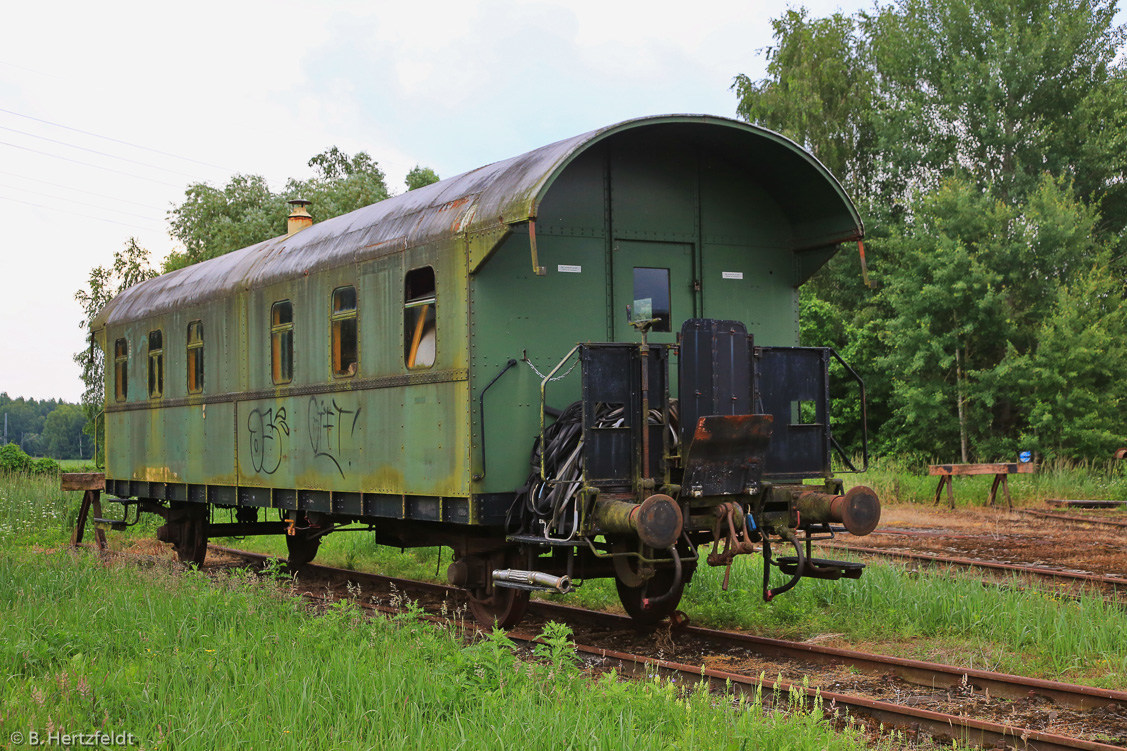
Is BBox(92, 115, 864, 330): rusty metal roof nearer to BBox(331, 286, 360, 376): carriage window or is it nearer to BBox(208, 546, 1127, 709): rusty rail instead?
BBox(331, 286, 360, 376): carriage window

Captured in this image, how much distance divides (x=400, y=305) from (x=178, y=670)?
397 centimetres

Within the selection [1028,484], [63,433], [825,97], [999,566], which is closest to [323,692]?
[999,566]

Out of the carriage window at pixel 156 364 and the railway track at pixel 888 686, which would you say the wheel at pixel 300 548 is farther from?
the railway track at pixel 888 686

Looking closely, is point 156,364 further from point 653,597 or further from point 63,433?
point 63,433

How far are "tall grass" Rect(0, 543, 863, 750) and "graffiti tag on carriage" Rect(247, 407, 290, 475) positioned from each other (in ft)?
11.4

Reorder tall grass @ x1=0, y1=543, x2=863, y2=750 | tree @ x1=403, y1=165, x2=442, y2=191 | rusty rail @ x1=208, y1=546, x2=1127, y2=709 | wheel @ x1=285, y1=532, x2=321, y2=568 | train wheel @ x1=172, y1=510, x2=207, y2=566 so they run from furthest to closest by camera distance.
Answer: tree @ x1=403, y1=165, x2=442, y2=191 → train wheel @ x1=172, y1=510, x2=207, y2=566 → wheel @ x1=285, y1=532, x2=321, y2=568 → rusty rail @ x1=208, y1=546, x2=1127, y2=709 → tall grass @ x1=0, y1=543, x2=863, y2=750

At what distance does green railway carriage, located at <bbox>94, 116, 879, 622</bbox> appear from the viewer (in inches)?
303

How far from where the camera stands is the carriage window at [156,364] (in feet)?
47.1

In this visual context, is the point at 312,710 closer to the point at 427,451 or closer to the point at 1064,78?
the point at 427,451

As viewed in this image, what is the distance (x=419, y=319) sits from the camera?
896 cm

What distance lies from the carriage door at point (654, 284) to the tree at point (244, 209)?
102ft

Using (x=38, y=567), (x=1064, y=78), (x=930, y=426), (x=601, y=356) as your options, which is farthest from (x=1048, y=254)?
(x=38, y=567)

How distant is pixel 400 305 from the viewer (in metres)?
9.18

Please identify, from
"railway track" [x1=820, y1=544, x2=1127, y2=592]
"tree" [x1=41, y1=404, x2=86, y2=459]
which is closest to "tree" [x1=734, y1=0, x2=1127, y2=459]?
"railway track" [x1=820, y1=544, x2=1127, y2=592]
